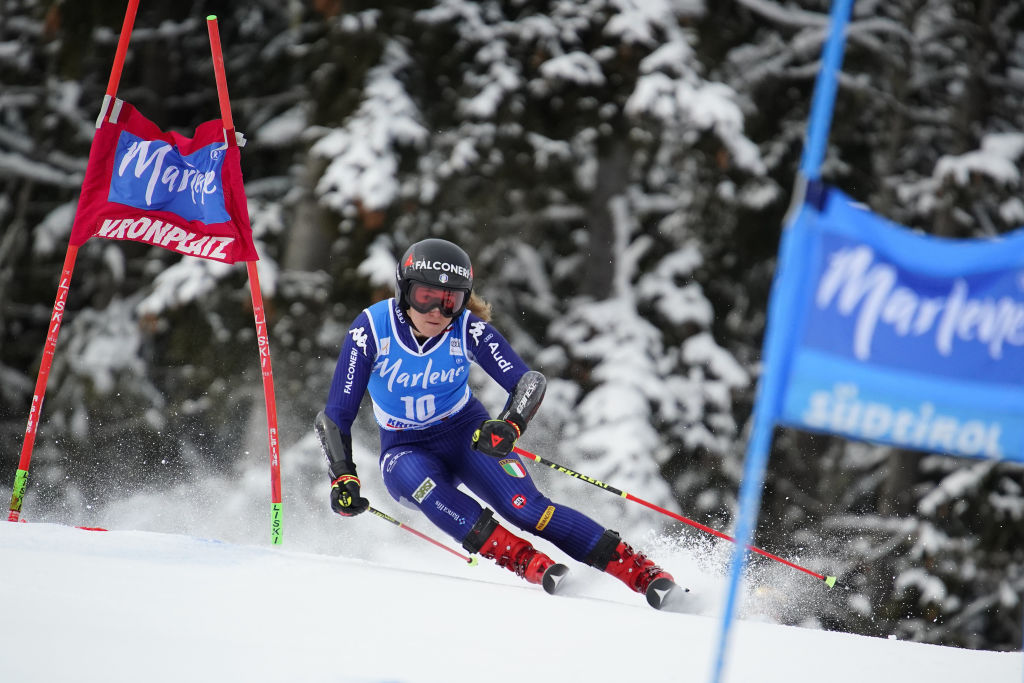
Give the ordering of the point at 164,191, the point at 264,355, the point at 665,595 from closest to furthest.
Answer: the point at 665,595
the point at 164,191
the point at 264,355

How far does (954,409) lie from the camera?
237cm

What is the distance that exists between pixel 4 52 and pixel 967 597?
12.7 metres

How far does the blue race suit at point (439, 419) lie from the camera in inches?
181

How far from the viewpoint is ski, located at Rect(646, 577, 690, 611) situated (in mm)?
4316

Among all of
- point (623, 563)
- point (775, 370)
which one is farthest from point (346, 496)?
point (775, 370)

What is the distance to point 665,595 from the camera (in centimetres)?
431

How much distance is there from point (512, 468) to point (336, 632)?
6.08ft

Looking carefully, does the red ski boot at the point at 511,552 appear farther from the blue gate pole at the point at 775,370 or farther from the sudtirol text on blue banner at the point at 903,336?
the sudtirol text on blue banner at the point at 903,336

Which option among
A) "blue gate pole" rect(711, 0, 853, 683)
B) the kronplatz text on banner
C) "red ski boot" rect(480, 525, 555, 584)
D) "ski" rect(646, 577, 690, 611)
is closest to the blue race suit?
"red ski boot" rect(480, 525, 555, 584)

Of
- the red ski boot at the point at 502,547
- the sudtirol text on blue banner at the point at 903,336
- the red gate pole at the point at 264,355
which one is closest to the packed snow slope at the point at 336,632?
the red ski boot at the point at 502,547

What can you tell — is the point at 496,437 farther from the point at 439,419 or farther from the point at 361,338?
the point at 361,338

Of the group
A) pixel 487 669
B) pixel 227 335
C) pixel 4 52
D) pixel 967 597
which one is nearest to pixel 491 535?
pixel 487 669

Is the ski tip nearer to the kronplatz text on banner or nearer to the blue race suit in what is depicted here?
the blue race suit

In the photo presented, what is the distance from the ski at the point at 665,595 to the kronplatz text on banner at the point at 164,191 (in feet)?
9.53
